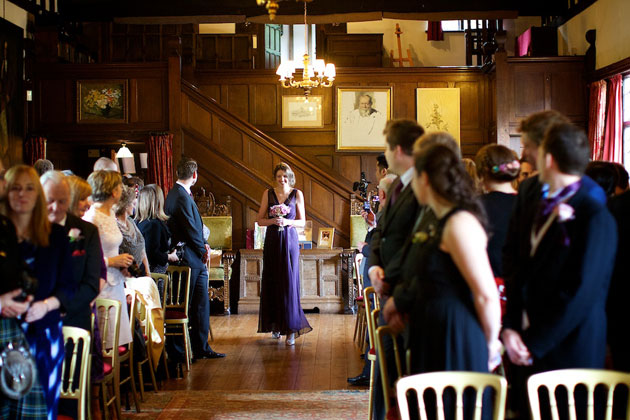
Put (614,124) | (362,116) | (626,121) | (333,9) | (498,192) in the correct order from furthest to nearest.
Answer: (362,116)
(333,9)
(614,124)
(626,121)
(498,192)

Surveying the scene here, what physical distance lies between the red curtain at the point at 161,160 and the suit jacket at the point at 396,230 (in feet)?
24.0

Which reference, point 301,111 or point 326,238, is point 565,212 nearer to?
point 326,238

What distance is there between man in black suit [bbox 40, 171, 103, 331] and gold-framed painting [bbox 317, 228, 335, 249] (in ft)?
21.0

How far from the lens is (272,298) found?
749cm

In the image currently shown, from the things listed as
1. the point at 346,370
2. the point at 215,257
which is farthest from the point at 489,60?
the point at 346,370

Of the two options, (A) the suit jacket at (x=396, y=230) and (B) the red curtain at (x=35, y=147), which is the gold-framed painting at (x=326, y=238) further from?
(A) the suit jacket at (x=396, y=230)

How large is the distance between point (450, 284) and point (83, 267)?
6.03 ft

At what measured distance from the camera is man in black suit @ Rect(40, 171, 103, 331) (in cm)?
351

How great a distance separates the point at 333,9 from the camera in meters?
11.5

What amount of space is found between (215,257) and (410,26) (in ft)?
26.6

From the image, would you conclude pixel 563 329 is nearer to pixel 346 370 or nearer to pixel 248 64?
pixel 346 370

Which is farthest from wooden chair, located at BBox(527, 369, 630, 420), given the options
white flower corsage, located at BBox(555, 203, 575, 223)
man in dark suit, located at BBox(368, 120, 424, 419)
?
man in dark suit, located at BBox(368, 120, 424, 419)

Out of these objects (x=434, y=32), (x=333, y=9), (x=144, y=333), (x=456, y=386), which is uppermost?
(x=434, y=32)

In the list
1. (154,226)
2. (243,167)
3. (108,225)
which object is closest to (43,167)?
(154,226)
